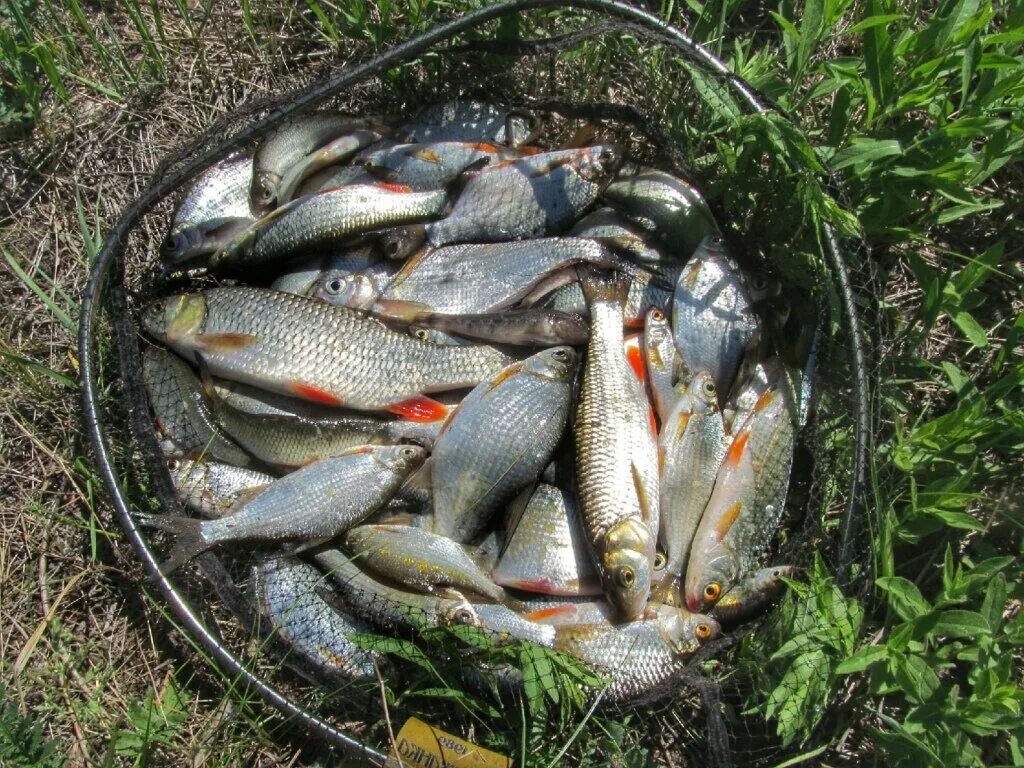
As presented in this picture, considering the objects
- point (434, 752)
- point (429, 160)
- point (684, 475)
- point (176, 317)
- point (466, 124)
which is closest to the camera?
point (434, 752)

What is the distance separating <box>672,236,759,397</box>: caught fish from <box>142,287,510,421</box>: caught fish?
75cm

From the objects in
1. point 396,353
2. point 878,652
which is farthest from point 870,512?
point 396,353

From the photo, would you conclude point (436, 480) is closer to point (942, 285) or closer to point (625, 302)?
point (625, 302)

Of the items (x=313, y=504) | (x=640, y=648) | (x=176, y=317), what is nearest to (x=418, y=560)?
(x=313, y=504)

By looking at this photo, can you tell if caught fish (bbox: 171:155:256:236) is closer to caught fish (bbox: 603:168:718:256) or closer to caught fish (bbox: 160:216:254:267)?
caught fish (bbox: 160:216:254:267)

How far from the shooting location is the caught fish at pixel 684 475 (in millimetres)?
3082

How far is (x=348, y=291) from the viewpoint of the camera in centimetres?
333

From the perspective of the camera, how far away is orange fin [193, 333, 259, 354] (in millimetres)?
3129

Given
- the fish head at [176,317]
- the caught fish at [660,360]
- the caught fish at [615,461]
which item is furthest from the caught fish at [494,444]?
the fish head at [176,317]

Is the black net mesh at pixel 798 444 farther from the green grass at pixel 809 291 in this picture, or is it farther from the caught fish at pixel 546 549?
the caught fish at pixel 546 549

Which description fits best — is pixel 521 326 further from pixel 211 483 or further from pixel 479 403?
pixel 211 483

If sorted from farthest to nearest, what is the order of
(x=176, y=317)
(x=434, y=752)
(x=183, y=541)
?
(x=176, y=317)
(x=183, y=541)
(x=434, y=752)

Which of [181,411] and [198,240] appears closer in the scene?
[181,411]

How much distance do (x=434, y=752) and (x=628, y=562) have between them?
3.05 feet
